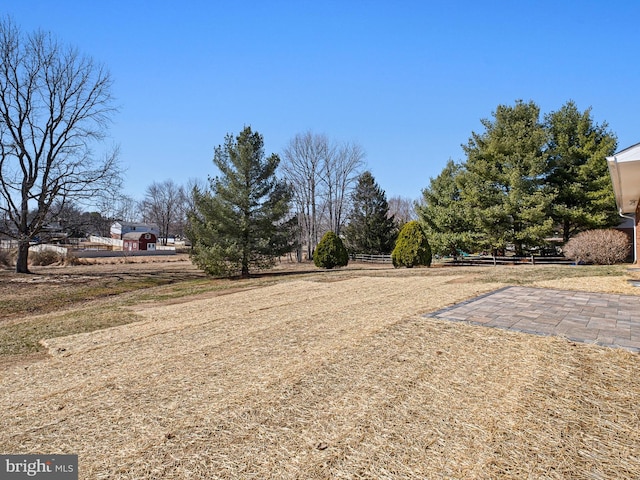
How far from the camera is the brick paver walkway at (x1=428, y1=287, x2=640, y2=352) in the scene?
4.34m

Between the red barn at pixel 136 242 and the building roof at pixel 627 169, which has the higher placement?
the red barn at pixel 136 242

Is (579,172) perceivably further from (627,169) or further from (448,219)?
(627,169)

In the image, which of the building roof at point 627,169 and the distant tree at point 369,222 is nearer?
the building roof at point 627,169

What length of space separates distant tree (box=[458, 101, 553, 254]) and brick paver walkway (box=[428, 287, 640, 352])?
12163 millimetres

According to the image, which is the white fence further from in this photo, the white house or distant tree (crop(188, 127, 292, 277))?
the white house

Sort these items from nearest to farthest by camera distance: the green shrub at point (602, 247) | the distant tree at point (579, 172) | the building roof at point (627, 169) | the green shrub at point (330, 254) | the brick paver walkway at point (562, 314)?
the brick paver walkway at point (562, 314) < the building roof at point (627, 169) < the green shrub at point (602, 247) < the distant tree at point (579, 172) < the green shrub at point (330, 254)

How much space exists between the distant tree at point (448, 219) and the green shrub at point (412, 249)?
4819 millimetres

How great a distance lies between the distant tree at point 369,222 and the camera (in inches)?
1172

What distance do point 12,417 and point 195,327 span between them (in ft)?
9.20

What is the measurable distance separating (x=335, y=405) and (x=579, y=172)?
22.4 metres

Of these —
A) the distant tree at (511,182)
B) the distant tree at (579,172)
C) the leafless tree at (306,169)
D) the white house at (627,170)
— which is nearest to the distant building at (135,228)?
the leafless tree at (306,169)

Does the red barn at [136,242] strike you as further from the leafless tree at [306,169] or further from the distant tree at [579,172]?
the distant tree at [579,172]

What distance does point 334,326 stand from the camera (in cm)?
512

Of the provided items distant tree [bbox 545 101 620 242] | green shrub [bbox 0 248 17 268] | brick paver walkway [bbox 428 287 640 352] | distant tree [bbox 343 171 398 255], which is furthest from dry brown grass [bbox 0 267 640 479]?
distant tree [bbox 343 171 398 255]
